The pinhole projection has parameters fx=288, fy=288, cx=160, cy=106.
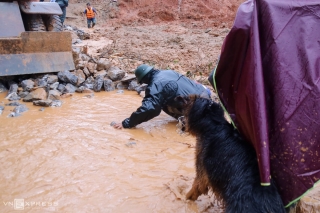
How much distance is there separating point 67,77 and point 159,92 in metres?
2.64

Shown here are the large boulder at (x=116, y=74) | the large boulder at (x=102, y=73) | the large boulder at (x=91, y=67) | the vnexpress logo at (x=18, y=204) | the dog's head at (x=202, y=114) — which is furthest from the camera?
the large boulder at (x=91, y=67)

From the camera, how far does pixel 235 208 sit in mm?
1689

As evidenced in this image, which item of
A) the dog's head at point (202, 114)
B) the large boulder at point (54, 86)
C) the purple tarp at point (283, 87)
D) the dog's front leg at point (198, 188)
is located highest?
the purple tarp at point (283, 87)

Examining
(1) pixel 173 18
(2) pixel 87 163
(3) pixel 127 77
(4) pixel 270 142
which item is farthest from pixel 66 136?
(1) pixel 173 18

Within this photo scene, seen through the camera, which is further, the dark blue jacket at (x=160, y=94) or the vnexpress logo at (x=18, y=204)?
the dark blue jacket at (x=160, y=94)

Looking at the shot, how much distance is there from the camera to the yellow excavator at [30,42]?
5359mm

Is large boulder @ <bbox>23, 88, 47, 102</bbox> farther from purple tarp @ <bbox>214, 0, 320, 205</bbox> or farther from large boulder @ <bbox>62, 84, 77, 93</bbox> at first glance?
purple tarp @ <bbox>214, 0, 320, 205</bbox>

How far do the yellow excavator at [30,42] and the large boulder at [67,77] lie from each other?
0.74 ft

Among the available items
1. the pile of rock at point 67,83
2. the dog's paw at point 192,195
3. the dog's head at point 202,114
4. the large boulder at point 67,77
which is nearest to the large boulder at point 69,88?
the pile of rock at point 67,83

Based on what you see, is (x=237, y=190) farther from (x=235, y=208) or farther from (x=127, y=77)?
(x=127, y=77)

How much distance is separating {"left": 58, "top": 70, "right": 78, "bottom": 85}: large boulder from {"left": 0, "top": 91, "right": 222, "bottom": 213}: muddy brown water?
114cm

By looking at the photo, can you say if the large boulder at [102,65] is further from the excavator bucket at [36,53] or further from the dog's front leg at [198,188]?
the dog's front leg at [198,188]

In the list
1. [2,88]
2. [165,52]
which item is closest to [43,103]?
[2,88]

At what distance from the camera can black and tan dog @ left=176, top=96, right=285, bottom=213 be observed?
164 centimetres
